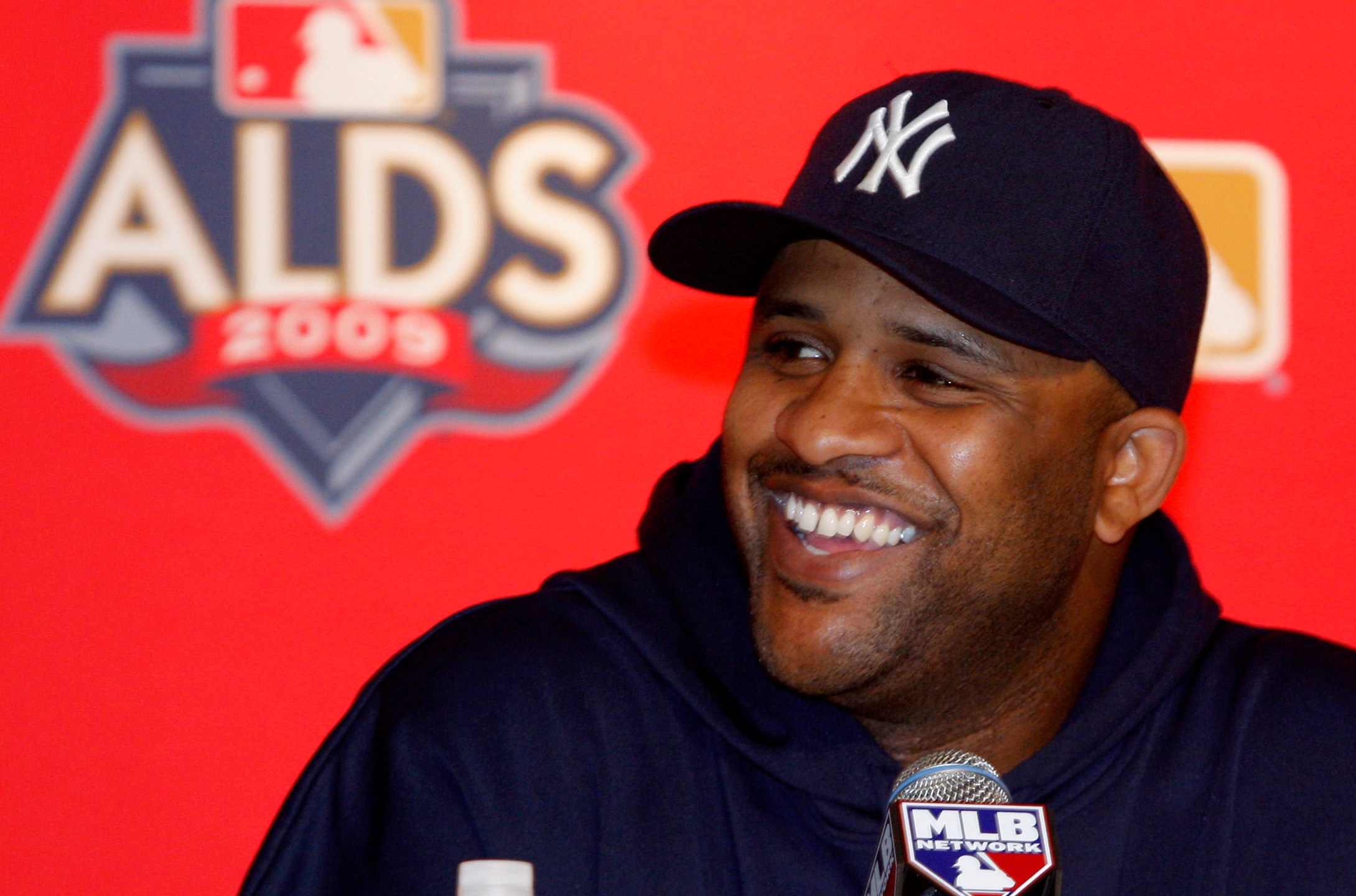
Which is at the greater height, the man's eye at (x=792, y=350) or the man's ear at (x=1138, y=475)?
the man's eye at (x=792, y=350)

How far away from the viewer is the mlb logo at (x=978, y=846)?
2.53ft

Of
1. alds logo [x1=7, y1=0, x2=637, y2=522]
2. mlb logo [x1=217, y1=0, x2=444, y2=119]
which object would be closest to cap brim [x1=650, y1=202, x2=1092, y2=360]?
alds logo [x1=7, y1=0, x2=637, y2=522]

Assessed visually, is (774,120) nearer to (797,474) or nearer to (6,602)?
(797,474)

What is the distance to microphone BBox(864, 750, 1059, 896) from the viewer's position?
0.77m

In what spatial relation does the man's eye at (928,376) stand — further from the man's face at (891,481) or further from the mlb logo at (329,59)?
the mlb logo at (329,59)

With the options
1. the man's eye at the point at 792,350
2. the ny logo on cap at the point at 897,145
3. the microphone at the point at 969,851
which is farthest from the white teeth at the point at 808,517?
the microphone at the point at 969,851

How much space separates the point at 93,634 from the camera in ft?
7.16

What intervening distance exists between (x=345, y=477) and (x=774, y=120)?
2.68ft

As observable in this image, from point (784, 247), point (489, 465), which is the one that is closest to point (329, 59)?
point (489, 465)

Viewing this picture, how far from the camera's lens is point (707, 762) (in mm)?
1340

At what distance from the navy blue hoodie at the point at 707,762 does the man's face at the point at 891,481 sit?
90mm

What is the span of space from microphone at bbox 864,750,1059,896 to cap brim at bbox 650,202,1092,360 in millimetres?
510

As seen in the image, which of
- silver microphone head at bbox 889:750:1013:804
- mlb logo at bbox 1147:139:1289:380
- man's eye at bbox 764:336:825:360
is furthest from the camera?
mlb logo at bbox 1147:139:1289:380

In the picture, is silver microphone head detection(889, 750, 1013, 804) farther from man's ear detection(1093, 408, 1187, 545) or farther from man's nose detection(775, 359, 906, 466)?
man's ear detection(1093, 408, 1187, 545)
